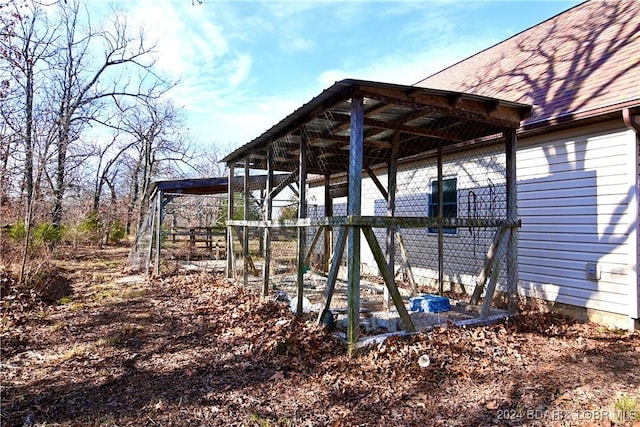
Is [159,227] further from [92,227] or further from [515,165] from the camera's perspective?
[92,227]

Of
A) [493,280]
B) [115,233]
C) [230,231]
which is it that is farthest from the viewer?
[115,233]

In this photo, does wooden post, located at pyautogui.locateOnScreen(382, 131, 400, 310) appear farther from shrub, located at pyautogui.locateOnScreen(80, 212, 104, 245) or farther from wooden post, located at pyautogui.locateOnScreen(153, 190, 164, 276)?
shrub, located at pyautogui.locateOnScreen(80, 212, 104, 245)

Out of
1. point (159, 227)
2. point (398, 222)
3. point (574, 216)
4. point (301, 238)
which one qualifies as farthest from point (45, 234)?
point (574, 216)

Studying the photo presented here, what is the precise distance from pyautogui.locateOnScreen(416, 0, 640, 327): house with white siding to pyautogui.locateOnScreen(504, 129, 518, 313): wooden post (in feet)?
3.63

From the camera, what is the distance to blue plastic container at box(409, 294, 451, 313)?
18.2 feet

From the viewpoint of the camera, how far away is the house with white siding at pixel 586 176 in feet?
16.6

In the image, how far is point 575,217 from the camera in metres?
5.70

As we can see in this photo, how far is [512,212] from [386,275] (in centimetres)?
244

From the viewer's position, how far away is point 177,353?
4277mm

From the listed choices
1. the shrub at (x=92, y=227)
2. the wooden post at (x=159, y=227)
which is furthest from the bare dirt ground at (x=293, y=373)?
the shrub at (x=92, y=227)

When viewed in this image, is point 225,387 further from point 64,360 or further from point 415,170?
point 415,170

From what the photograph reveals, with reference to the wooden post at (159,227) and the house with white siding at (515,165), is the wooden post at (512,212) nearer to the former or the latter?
the house with white siding at (515,165)

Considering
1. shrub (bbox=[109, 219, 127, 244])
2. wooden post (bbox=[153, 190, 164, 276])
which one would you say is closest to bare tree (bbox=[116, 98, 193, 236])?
shrub (bbox=[109, 219, 127, 244])

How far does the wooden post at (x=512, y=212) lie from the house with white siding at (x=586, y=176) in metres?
1.11
